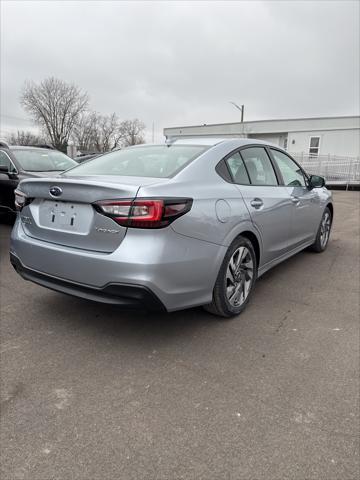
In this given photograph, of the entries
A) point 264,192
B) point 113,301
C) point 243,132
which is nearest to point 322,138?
point 243,132

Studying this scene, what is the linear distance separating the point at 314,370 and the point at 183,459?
117 centimetres

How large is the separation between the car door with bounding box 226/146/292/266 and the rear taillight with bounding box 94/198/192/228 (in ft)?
3.36

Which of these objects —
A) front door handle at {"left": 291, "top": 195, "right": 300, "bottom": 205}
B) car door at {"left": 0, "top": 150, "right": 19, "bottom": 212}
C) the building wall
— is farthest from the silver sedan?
the building wall

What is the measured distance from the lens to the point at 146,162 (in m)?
3.06

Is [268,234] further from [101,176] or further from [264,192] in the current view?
[101,176]

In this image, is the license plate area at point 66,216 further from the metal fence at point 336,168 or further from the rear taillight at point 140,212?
the metal fence at point 336,168

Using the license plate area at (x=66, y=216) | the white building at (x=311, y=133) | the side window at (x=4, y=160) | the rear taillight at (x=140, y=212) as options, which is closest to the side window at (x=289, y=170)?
the rear taillight at (x=140, y=212)

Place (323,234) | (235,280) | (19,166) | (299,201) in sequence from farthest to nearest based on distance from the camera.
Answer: (19,166)
(323,234)
(299,201)
(235,280)

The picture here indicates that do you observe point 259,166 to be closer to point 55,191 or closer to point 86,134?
point 55,191

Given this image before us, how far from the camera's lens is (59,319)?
312 cm

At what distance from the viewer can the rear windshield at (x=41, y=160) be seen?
22.1ft

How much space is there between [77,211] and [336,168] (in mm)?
19478

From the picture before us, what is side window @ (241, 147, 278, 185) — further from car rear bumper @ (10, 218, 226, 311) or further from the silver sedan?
car rear bumper @ (10, 218, 226, 311)

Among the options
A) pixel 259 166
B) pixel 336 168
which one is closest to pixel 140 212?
pixel 259 166
